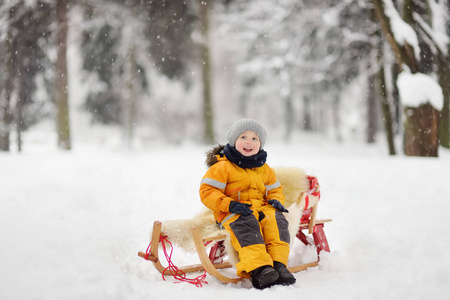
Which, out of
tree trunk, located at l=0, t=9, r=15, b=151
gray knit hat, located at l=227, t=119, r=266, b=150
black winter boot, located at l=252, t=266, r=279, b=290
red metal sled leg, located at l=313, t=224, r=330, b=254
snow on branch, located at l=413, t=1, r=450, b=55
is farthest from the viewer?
tree trunk, located at l=0, t=9, r=15, b=151

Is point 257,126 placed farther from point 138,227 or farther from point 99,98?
point 99,98

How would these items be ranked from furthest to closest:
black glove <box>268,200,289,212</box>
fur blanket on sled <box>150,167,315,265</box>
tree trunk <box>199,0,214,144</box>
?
tree trunk <box>199,0,214,144</box> → black glove <box>268,200,289,212</box> → fur blanket on sled <box>150,167,315,265</box>

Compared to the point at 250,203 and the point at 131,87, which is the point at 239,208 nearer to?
the point at 250,203

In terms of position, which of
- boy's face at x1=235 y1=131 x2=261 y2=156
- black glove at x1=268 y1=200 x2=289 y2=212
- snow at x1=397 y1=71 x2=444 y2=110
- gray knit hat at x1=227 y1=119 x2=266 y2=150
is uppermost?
snow at x1=397 y1=71 x2=444 y2=110

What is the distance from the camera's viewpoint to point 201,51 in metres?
14.0

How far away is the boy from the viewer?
10.5 feet

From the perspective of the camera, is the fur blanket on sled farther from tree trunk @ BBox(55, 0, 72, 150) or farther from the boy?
tree trunk @ BBox(55, 0, 72, 150)

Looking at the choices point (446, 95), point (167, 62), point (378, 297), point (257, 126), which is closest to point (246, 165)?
point (257, 126)

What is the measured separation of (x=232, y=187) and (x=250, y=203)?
0.22 m

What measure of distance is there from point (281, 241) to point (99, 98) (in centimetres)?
1361

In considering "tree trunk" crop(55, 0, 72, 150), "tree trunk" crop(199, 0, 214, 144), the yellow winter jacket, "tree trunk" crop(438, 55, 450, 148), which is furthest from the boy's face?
"tree trunk" crop(199, 0, 214, 144)

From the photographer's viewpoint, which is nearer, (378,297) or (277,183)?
(378,297)

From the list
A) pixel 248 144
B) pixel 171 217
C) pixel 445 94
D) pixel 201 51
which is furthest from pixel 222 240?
pixel 201 51

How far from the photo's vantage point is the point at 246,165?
362 centimetres
